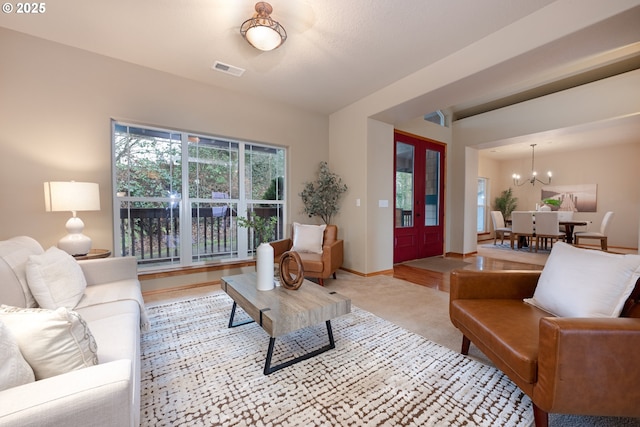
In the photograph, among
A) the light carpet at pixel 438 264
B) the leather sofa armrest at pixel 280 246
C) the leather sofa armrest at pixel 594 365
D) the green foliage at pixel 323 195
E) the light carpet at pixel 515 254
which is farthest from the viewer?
the light carpet at pixel 515 254

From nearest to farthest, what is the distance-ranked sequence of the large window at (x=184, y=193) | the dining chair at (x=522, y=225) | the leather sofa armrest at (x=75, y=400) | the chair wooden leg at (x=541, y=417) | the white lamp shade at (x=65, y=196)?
the leather sofa armrest at (x=75, y=400) < the chair wooden leg at (x=541, y=417) < the white lamp shade at (x=65, y=196) < the large window at (x=184, y=193) < the dining chair at (x=522, y=225)

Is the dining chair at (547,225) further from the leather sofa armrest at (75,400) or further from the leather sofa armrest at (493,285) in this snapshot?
the leather sofa armrest at (75,400)

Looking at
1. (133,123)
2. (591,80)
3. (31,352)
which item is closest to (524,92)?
(591,80)

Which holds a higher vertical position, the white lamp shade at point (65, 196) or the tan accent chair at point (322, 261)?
the white lamp shade at point (65, 196)

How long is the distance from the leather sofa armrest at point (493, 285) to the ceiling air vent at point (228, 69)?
10.5ft

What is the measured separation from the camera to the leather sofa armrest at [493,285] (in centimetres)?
183

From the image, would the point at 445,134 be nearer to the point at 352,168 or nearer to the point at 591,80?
the point at 591,80

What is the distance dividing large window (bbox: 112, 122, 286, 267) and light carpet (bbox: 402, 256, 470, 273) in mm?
2892

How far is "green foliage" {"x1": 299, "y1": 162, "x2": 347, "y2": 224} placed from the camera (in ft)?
14.0

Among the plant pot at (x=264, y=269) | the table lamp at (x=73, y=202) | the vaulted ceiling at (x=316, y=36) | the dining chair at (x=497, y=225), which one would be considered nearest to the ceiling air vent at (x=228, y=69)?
the vaulted ceiling at (x=316, y=36)

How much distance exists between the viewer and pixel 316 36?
8.16ft

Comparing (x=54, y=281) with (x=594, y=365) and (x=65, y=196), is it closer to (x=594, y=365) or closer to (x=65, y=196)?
(x=65, y=196)

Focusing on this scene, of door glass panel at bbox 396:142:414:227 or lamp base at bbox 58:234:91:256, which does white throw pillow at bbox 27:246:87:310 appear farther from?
door glass panel at bbox 396:142:414:227

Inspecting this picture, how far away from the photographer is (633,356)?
1.05 metres
